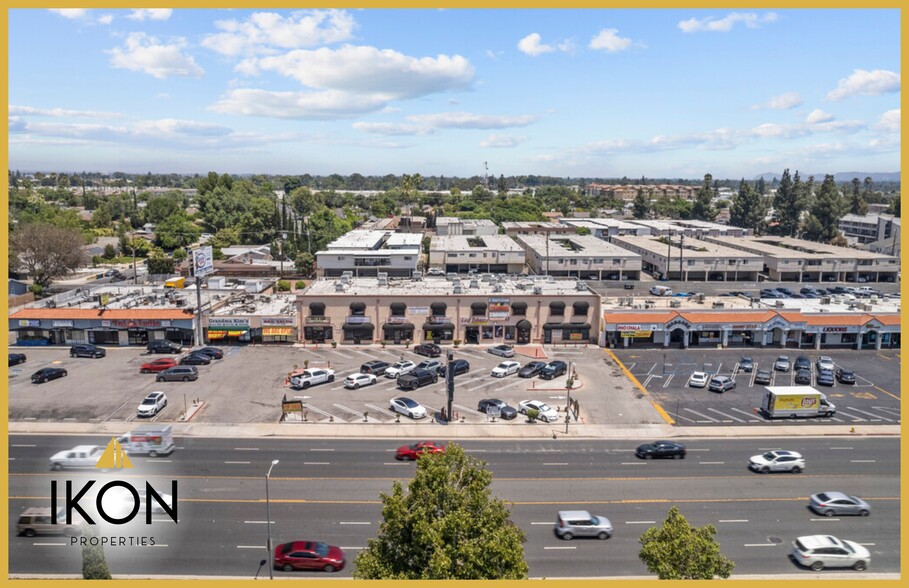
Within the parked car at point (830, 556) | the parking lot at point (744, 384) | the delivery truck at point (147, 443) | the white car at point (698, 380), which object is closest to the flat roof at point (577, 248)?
the parking lot at point (744, 384)

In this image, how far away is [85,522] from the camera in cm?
2711

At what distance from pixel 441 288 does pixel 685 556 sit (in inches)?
2122

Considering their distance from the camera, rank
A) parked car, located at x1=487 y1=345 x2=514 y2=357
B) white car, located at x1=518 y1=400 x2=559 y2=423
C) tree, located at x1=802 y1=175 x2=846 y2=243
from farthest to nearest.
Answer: tree, located at x1=802 y1=175 x2=846 y2=243, parked car, located at x1=487 y1=345 x2=514 y2=357, white car, located at x1=518 y1=400 x2=559 y2=423

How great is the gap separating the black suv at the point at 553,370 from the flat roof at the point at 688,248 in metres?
59.5

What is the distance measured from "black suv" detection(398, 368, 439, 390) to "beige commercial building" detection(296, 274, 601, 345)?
13.1 m

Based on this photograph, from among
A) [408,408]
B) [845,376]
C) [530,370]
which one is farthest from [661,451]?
[845,376]

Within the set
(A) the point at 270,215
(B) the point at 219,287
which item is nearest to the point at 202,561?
(B) the point at 219,287

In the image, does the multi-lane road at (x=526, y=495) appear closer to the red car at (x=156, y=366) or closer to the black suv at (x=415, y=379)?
the black suv at (x=415, y=379)

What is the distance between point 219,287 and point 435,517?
70.6 meters

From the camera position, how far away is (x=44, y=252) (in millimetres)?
96938

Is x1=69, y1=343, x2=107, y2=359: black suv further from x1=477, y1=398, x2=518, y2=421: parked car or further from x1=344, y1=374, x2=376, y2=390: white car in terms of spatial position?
x1=477, y1=398, x2=518, y2=421: parked car

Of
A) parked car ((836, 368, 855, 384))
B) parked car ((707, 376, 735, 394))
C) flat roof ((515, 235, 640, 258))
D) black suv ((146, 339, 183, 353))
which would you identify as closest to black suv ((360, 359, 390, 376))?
black suv ((146, 339, 183, 353))

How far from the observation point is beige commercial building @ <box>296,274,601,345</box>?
234ft

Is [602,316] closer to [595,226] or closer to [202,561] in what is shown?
[202,561]
